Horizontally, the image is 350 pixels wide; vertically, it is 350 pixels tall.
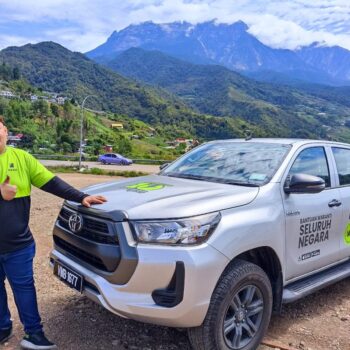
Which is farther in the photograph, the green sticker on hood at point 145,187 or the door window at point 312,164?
the door window at point 312,164

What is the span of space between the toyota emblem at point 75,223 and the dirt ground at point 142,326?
996mm

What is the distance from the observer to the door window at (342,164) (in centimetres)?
466

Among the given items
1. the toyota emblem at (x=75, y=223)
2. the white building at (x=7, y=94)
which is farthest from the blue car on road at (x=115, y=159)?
the white building at (x=7, y=94)

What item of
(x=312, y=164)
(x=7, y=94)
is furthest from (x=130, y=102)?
(x=312, y=164)

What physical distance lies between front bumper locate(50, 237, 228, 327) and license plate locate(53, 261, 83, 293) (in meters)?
0.35

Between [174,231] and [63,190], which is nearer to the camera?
[174,231]

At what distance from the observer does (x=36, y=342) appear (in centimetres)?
338

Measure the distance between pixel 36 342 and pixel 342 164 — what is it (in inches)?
143

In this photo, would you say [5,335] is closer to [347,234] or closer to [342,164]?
[347,234]

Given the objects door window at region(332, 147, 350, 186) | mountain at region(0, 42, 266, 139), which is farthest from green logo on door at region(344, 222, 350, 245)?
mountain at region(0, 42, 266, 139)

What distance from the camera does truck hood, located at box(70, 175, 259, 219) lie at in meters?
3.07

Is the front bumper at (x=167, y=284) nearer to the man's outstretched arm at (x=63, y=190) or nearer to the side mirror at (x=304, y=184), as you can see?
the man's outstretched arm at (x=63, y=190)

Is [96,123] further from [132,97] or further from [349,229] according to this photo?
[349,229]

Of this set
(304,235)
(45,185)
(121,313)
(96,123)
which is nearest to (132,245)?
(121,313)
